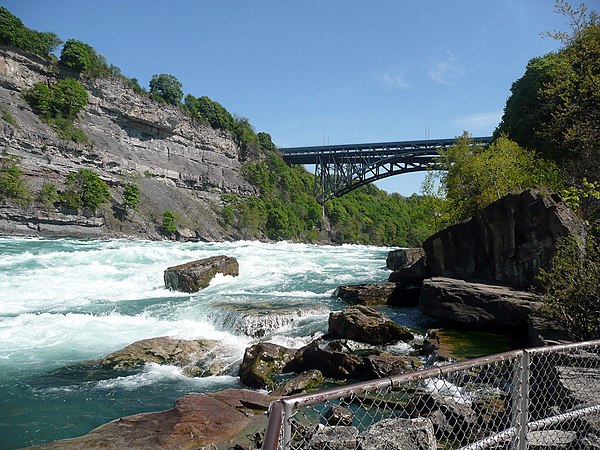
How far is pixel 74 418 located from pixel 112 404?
1.77 feet

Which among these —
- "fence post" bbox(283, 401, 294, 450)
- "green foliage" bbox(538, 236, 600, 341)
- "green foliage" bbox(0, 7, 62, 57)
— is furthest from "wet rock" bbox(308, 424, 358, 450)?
"green foliage" bbox(0, 7, 62, 57)

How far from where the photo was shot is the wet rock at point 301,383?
599cm

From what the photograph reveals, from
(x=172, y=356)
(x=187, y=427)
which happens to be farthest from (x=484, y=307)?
(x=187, y=427)

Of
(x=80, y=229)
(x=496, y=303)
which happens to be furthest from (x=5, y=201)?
(x=496, y=303)

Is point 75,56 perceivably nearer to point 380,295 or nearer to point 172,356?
point 380,295

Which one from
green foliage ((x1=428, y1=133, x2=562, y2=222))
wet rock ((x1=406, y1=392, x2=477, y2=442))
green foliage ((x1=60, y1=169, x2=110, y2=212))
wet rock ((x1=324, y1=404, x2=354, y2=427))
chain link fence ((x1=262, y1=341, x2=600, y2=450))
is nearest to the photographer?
chain link fence ((x1=262, y1=341, x2=600, y2=450))

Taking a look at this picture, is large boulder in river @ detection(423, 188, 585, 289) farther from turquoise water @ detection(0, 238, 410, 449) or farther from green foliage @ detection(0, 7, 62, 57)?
green foliage @ detection(0, 7, 62, 57)

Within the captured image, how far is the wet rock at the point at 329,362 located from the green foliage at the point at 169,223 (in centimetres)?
3861

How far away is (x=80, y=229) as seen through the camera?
3538cm

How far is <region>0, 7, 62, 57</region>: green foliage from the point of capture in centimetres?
3953

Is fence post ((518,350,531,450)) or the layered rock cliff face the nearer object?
fence post ((518,350,531,450))

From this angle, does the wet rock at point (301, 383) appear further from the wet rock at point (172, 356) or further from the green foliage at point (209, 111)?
the green foliage at point (209, 111)

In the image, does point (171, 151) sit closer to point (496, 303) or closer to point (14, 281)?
point (14, 281)

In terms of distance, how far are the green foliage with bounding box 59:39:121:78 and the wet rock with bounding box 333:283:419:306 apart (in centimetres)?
4626
